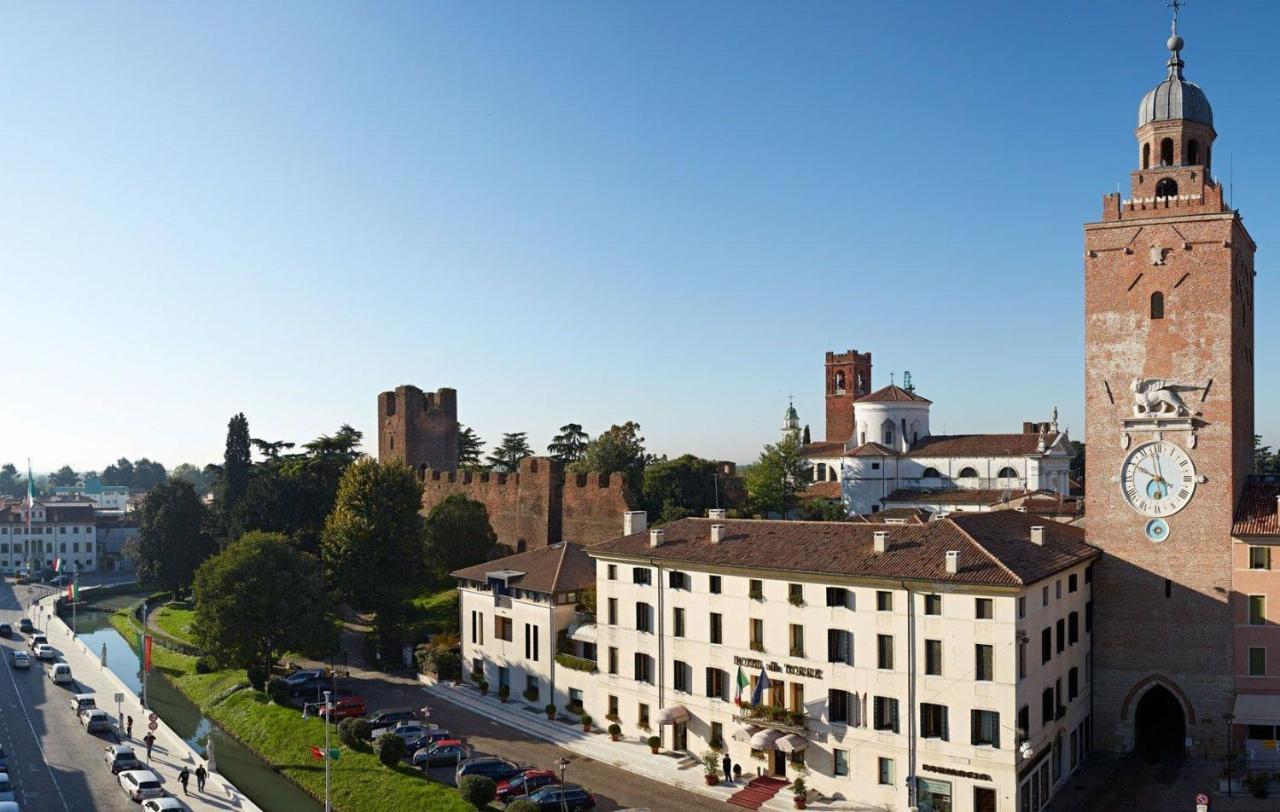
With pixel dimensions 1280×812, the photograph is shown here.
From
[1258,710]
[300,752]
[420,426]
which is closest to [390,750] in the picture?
→ [300,752]

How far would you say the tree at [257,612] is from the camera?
184 feet

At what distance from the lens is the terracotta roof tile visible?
36812 mm

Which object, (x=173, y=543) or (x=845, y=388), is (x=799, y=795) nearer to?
(x=173, y=543)

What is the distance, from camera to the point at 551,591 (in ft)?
167

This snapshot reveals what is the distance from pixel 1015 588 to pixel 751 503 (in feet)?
169

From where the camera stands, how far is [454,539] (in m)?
73.9

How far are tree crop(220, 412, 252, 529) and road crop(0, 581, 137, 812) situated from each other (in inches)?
1185

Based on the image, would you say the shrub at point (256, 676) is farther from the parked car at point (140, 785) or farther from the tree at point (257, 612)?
the parked car at point (140, 785)

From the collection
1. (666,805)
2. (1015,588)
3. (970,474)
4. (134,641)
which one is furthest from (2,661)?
(970,474)

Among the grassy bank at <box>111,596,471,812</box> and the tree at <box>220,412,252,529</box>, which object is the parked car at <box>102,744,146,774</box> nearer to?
the grassy bank at <box>111,596,471,812</box>

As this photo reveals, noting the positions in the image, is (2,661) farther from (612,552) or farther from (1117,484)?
(1117,484)

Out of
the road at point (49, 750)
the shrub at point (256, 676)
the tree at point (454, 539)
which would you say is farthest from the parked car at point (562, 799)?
the tree at point (454, 539)

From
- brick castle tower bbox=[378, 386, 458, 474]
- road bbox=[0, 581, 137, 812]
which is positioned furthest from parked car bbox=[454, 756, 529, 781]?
brick castle tower bbox=[378, 386, 458, 474]

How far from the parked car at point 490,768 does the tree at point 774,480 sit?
1840 inches
